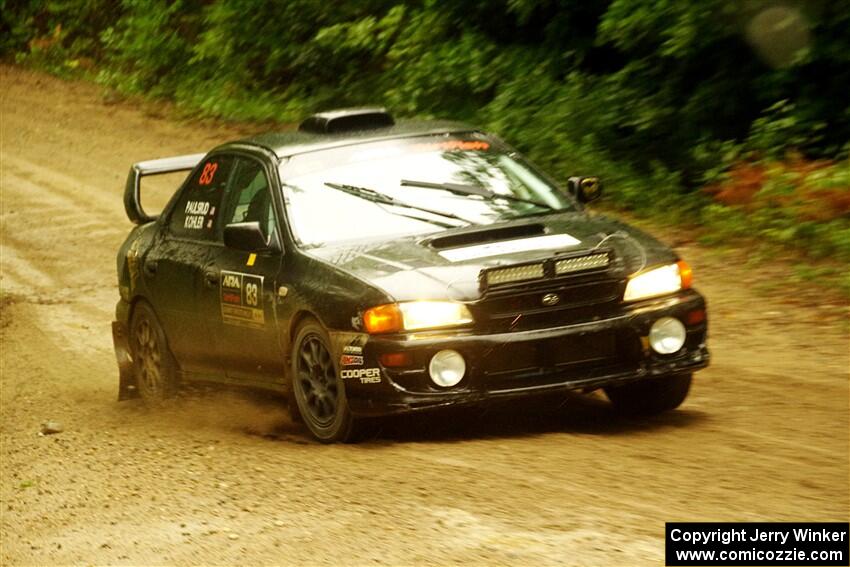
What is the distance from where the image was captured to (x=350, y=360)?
22.7 ft

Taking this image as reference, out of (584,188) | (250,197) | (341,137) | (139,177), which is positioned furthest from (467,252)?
(139,177)

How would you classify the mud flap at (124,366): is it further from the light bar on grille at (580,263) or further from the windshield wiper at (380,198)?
the light bar on grille at (580,263)

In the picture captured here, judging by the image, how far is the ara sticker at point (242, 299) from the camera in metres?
7.84

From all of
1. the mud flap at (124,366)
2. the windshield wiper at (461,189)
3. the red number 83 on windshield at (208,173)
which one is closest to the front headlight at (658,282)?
the windshield wiper at (461,189)

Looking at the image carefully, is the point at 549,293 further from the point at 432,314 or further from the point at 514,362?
the point at 432,314

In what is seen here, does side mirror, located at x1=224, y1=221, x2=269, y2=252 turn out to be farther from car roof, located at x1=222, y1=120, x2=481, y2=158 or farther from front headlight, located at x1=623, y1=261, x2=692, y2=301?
front headlight, located at x1=623, y1=261, x2=692, y2=301

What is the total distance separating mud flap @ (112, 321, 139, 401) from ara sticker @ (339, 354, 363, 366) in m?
3.25

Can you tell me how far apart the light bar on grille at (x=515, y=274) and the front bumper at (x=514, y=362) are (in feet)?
0.81

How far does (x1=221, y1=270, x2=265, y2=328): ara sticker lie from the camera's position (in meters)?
7.84

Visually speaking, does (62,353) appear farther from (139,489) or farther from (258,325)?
(139,489)

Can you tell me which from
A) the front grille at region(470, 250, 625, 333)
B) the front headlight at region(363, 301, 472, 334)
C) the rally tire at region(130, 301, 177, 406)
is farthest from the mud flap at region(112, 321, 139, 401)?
the front grille at region(470, 250, 625, 333)

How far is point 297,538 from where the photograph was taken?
5.51 m

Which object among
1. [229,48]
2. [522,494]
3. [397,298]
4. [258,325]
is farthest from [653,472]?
[229,48]

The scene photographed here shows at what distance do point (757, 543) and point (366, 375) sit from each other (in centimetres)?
243
